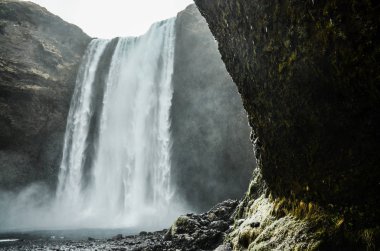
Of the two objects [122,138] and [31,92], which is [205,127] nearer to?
[122,138]

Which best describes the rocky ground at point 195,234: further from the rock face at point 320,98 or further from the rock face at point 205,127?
the rock face at point 205,127

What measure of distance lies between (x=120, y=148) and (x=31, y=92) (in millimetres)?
11582

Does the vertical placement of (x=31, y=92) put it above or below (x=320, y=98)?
above

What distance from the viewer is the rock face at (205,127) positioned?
28.0 meters

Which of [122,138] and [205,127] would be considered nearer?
[205,127]

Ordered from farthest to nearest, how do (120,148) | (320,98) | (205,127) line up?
(120,148)
(205,127)
(320,98)

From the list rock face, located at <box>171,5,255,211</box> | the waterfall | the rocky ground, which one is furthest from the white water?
the rocky ground

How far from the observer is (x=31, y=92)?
3256cm

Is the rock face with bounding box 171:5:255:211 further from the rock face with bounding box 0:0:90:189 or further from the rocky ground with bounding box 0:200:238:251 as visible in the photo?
the rock face with bounding box 0:0:90:189

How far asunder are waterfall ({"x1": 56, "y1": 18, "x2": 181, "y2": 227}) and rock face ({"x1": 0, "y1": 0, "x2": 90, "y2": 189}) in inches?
71.2

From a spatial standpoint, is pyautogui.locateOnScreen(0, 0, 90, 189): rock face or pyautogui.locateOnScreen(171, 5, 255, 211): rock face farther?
pyautogui.locateOnScreen(0, 0, 90, 189): rock face

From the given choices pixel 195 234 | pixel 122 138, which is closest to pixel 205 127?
pixel 122 138

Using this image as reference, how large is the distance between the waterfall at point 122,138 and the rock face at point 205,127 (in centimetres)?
148

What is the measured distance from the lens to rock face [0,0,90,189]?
31641 mm
